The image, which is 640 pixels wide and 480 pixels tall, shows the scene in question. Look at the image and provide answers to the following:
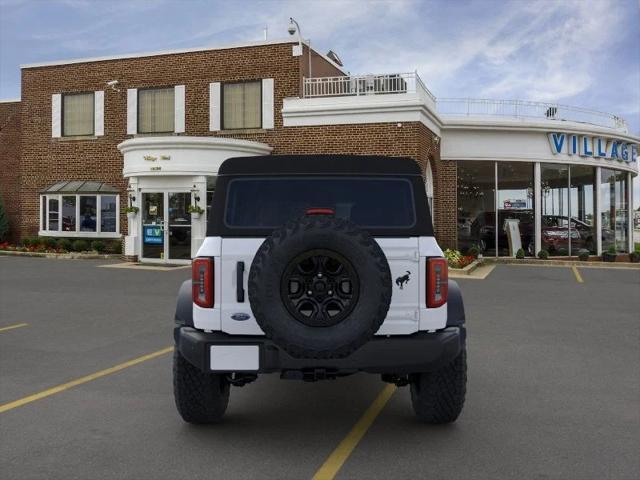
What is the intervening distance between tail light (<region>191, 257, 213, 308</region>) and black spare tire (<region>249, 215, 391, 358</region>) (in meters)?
0.42

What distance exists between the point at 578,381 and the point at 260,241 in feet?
12.3

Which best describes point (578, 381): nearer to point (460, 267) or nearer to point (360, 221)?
point (360, 221)

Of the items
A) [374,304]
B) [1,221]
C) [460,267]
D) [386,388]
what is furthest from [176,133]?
[374,304]

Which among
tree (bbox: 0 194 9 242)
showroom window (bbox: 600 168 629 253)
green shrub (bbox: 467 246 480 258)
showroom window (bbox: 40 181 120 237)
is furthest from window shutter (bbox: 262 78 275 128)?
showroom window (bbox: 600 168 629 253)

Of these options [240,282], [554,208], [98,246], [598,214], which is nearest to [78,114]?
[98,246]

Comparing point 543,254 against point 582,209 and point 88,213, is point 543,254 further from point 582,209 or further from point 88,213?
point 88,213

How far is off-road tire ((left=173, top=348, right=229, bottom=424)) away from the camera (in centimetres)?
448

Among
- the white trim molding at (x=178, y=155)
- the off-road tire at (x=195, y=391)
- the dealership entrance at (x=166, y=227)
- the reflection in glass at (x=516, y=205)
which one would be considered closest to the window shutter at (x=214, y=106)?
the white trim molding at (x=178, y=155)

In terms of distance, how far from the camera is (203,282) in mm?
4137

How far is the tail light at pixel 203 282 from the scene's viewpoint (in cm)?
412

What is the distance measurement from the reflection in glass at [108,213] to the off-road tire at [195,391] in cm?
2056

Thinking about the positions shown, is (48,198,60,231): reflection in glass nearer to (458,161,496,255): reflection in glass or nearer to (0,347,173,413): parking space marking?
(458,161,496,255): reflection in glass

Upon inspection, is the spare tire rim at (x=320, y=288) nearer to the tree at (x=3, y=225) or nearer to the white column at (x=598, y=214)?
the white column at (x=598, y=214)

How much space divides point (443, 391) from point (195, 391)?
182 cm
